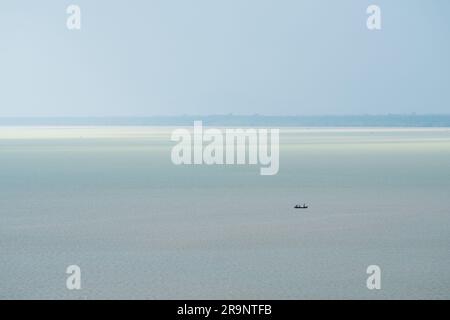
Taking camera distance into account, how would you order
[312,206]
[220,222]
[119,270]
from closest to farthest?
1. [119,270]
2. [220,222]
3. [312,206]

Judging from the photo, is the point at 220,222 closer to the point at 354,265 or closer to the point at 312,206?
the point at 312,206
